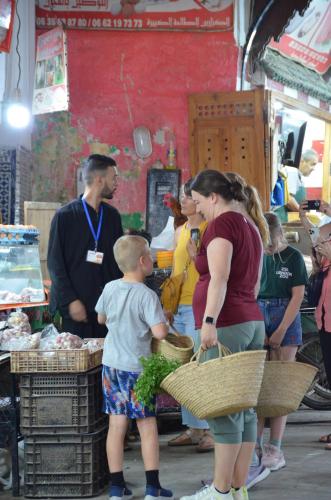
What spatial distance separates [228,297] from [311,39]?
8882 mm

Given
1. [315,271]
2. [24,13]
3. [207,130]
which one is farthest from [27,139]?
[315,271]

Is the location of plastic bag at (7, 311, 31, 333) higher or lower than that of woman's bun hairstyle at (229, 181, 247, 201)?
lower

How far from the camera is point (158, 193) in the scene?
9.73 meters

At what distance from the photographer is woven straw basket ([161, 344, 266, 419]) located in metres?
4.17

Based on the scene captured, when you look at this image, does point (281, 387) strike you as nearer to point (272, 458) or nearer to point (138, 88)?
point (272, 458)

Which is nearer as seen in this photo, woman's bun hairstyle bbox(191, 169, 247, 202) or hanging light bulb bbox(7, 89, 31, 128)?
woman's bun hairstyle bbox(191, 169, 247, 202)

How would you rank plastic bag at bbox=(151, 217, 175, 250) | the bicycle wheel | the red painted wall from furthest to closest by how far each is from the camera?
the red painted wall → plastic bag at bbox=(151, 217, 175, 250) → the bicycle wheel

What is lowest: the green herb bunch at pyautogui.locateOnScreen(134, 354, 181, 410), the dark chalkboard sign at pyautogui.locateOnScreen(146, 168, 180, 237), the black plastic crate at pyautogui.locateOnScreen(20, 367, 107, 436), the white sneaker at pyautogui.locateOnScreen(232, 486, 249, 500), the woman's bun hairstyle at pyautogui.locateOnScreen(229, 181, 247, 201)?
the white sneaker at pyautogui.locateOnScreen(232, 486, 249, 500)

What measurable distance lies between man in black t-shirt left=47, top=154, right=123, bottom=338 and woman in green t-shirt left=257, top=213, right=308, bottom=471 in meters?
1.11

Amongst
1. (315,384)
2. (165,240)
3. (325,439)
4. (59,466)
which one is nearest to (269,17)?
(165,240)

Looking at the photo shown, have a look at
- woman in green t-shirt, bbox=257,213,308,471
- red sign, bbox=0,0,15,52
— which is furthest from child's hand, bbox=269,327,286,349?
red sign, bbox=0,0,15,52

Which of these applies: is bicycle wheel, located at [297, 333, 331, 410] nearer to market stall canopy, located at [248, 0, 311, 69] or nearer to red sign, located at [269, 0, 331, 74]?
market stall canopy, located at [248, 0, 311, 69]

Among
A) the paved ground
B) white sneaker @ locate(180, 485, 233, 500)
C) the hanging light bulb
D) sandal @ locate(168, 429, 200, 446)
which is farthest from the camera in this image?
the hanging light bulb

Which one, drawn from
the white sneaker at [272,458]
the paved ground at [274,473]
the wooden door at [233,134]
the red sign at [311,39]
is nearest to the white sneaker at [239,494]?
the paved ground at [274,473]
